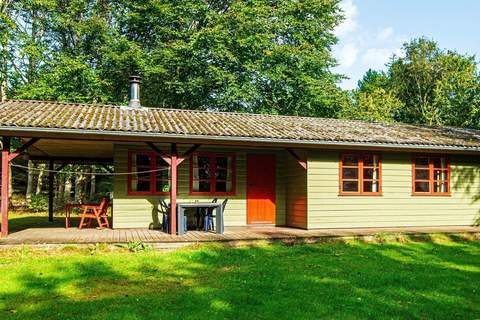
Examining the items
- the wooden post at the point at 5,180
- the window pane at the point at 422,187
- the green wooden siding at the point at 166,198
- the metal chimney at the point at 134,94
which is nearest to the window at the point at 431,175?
the window pane at the point at 422,187

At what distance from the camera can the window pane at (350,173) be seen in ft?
40.5

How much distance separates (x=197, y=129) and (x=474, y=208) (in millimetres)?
8669

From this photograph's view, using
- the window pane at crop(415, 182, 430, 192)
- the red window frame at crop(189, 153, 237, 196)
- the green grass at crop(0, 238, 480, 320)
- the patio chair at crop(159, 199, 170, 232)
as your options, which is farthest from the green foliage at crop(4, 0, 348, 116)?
the green grass at crop(0, 238, 480, 320)

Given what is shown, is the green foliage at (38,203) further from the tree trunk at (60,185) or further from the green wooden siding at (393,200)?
the green wooden siding at (393,200)

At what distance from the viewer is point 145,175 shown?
487 inches

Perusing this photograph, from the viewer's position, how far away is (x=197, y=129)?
1069cm

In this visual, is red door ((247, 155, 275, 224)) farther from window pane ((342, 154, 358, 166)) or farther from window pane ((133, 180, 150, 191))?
window pane ((133, 180, 150, 191))

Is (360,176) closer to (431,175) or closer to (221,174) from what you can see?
(431,175)

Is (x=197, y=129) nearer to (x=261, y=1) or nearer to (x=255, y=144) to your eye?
(x=255, y=144)

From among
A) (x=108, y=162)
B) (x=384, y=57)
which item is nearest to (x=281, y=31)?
(x=108, y=162)

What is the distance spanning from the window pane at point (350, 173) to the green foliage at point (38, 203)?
15223 mm

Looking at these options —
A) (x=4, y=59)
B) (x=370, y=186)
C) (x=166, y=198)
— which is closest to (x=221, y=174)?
(x=166, y=198)

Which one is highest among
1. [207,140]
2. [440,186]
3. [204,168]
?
[207,140]

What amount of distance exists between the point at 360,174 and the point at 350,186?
428 mm
